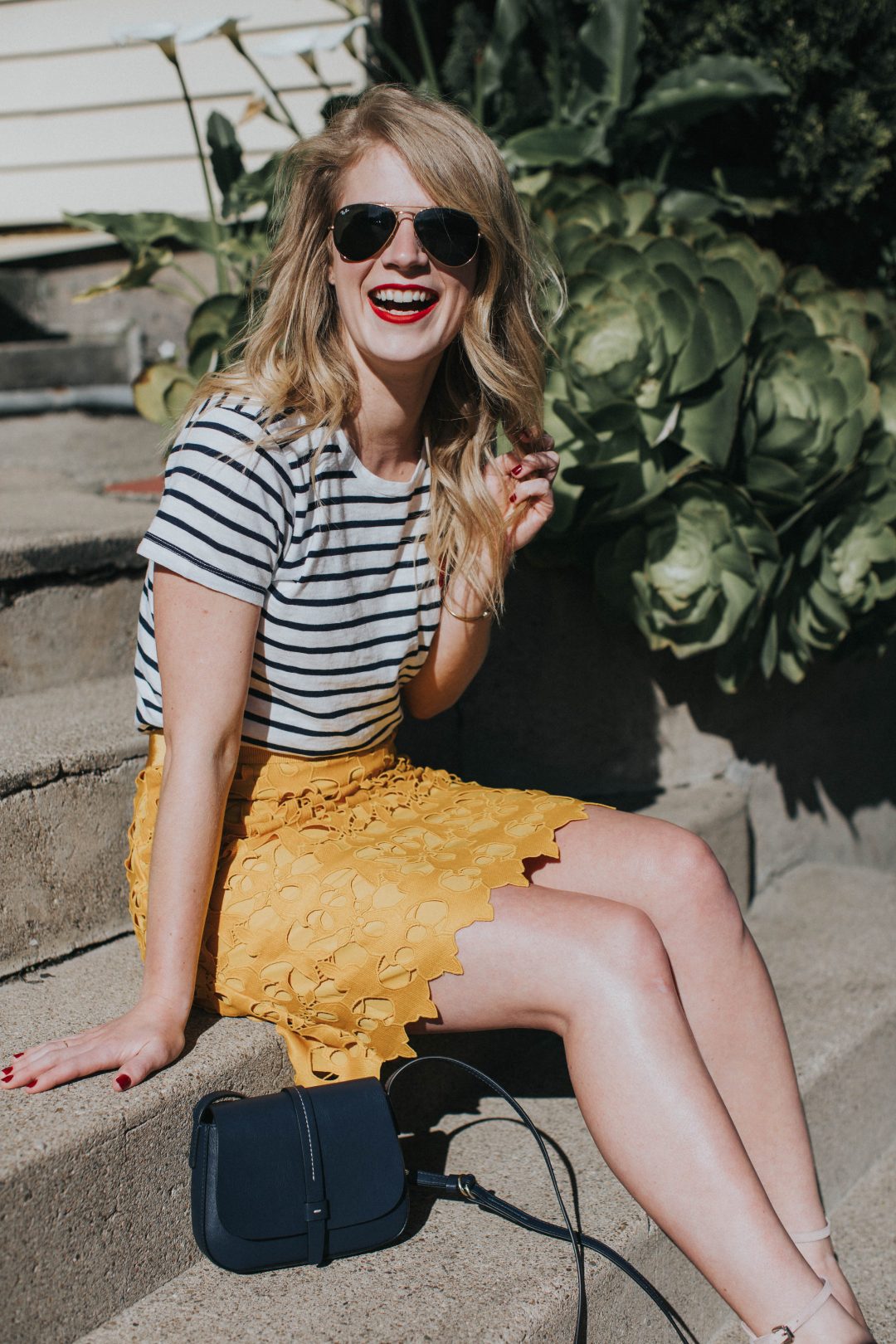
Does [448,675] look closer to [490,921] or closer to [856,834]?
[490,921]

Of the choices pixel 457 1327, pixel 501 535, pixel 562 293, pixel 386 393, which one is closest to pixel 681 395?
pixel 562 293

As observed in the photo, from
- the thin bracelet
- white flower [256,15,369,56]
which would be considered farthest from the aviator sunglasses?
white flower [256,15,369,56]

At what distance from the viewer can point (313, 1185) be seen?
128 centimetres

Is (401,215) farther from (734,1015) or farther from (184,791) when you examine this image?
(734,1015)

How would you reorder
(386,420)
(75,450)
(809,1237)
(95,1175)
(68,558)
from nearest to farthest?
(95,1175) → (809,1237) → (386,420) → (68,558) → (75,450)

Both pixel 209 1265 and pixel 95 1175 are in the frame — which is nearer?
pixel 95 1175

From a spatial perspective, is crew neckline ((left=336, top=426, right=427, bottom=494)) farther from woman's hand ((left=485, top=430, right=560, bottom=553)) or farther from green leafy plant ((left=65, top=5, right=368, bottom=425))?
green leafy plant ((left=65, top=5, right=368, bottom=425))

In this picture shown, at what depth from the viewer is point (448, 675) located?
1.80m

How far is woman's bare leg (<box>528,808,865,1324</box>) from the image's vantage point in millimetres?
1517

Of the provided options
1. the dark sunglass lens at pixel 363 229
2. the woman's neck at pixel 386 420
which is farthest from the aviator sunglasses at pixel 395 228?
the woman's neck at pixel 386 420

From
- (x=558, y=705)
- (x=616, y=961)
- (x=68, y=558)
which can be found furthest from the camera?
(x=558, y=705)

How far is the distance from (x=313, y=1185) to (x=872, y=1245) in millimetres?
1031

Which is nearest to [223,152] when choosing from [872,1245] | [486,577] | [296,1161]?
[486,577]

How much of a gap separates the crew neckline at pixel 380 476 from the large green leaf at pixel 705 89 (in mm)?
1511
